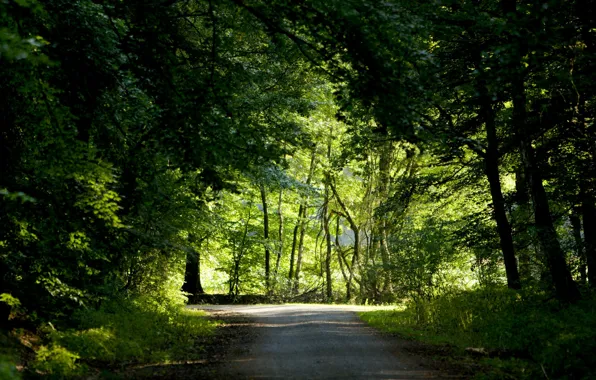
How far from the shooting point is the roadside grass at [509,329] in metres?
7.39

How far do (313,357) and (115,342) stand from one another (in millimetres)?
3586

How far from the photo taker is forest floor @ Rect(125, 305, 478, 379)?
794 centimetres

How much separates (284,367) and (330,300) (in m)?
22.5

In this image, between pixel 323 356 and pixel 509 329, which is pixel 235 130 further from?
pixel 509 329

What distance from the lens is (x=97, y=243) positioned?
856 centimetres

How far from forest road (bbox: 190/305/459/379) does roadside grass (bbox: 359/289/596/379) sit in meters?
1.00

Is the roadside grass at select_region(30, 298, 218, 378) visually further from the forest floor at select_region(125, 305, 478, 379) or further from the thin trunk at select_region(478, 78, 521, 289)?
the thin trunk at select_region(478, 78, 521, 289)

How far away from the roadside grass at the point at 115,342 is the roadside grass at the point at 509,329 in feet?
16.9

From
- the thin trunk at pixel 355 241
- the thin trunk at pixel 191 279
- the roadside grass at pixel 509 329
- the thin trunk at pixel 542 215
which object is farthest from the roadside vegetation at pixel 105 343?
the thin trunk at pixel 355 241

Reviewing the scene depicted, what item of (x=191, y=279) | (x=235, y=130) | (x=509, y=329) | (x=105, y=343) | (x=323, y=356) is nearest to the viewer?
(x=235, y=130)

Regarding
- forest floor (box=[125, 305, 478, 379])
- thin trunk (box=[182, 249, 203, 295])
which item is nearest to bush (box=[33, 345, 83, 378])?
forest floor (box=[125, 305, 478, 379])

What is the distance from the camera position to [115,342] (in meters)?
9.48

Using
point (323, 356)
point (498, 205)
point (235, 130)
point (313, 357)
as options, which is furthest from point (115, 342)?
point (498, 205)

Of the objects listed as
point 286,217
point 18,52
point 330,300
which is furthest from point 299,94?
point 286,217
